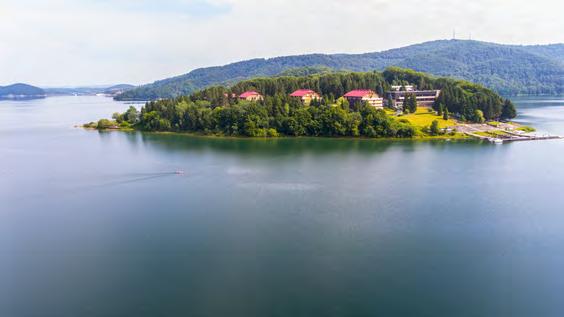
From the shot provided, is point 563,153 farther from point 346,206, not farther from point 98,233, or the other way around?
point 98,233

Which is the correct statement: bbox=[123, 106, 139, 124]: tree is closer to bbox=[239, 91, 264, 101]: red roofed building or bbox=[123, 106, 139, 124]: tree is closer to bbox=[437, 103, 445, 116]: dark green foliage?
bbox=[239, 91, 264, 101]: red roofed building

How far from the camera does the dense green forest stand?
3522 centimetres

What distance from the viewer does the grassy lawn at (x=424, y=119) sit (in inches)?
1470

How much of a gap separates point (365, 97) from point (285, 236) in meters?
31.9

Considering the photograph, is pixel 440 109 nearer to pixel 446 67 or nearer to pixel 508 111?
pixel 508 111

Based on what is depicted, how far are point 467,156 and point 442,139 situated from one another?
6.71 m

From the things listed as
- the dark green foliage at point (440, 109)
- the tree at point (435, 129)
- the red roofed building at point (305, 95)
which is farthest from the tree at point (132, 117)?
the dark green foliage at point (440, 109)

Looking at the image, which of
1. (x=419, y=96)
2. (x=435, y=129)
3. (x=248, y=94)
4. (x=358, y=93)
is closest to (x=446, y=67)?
(x=419, y=96)

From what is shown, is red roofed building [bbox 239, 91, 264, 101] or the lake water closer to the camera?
the lake water

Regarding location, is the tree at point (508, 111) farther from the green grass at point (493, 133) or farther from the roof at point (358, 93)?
the roof at point (358, 93)

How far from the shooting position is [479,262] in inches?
494

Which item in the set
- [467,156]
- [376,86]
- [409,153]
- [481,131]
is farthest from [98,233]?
[376,86]

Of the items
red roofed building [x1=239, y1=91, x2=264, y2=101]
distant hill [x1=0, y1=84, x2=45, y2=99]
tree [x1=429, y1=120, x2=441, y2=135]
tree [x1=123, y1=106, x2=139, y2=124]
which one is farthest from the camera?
distant hill [x1=0, y1=84, x2=45, y2=99]

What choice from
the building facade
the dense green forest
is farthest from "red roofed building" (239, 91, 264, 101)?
the building facade
